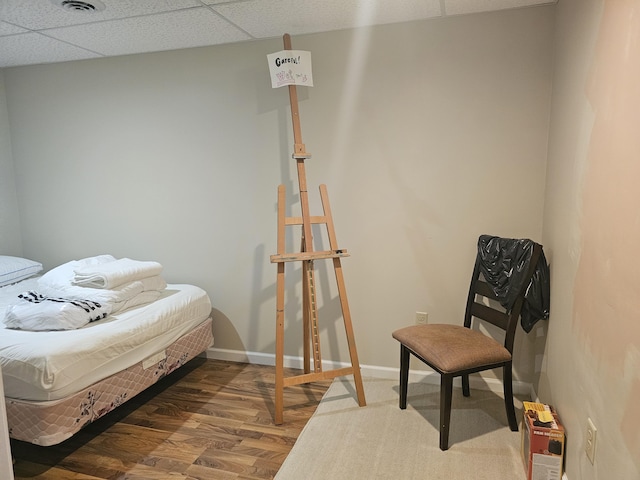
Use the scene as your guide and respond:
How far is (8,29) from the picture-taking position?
2.65m

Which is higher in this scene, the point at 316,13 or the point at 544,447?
the point at 316,13

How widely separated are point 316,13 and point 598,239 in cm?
189

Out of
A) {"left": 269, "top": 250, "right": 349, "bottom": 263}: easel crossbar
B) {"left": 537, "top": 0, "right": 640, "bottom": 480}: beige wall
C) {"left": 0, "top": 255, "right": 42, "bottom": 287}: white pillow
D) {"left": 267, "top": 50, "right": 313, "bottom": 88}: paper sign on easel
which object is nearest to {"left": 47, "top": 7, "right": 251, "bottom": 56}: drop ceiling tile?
{"left": 267, "top": 50, "right": 313, "bottom": 88}: paper sign on easel

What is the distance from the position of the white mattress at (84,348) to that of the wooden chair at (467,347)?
1.44 metres

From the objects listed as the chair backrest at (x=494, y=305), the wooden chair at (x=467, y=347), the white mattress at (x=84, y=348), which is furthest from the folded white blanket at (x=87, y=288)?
the chair backrest at (x=494, y=305)

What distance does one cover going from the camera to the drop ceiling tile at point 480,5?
92.0 inches

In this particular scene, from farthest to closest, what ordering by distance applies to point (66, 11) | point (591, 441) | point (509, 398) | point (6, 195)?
point (6, 195), point (66, 11), point (509, 398), point (591, 441)

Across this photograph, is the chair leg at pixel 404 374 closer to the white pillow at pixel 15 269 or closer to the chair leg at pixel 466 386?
the chair leg at pixel 466 386

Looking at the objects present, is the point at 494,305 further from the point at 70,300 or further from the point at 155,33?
the point at 155,33

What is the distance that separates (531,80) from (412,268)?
130 cm

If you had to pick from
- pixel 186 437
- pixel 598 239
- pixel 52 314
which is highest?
pixel 598 239

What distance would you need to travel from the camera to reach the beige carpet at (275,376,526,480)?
6.56ft

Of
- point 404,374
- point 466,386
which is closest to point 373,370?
point 404,374

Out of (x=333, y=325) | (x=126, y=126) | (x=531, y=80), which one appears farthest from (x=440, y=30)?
(x=126, y=126)
